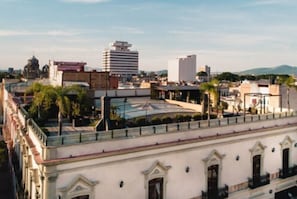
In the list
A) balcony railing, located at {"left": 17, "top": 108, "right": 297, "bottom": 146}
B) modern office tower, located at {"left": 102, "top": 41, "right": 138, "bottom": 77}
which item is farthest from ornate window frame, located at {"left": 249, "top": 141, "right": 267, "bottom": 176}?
modern office tower, located at {"left": 102, "top": 41, "right": 138, "bottom": 77}

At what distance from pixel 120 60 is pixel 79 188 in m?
169

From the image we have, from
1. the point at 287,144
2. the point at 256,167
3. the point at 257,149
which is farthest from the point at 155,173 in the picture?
the point at 287,144

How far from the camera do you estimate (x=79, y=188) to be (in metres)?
13.3

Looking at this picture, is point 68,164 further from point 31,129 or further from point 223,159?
point 223,159

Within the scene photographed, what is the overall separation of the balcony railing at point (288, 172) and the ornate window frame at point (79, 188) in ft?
44.8

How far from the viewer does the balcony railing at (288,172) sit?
2198 centimetres

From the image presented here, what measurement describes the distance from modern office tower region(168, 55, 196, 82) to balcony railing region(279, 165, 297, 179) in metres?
128

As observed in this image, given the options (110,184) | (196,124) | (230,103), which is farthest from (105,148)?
(230,103)

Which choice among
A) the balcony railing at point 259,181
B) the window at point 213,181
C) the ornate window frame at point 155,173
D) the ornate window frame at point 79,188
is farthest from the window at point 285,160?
the ornate window frame at point 79,188

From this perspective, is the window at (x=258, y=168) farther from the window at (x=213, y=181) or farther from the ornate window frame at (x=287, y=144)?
the window at (x=213, y=181)

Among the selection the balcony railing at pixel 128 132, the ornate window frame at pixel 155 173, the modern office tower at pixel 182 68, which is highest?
the modern office tower at pixel 182 68

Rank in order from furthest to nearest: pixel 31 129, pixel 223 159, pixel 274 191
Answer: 1. pixel 274 191
2. pixel 223 159
3. pixel 31 129

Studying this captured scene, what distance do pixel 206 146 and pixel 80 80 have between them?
3358 centimetres

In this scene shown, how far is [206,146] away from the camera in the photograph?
1752 cm
